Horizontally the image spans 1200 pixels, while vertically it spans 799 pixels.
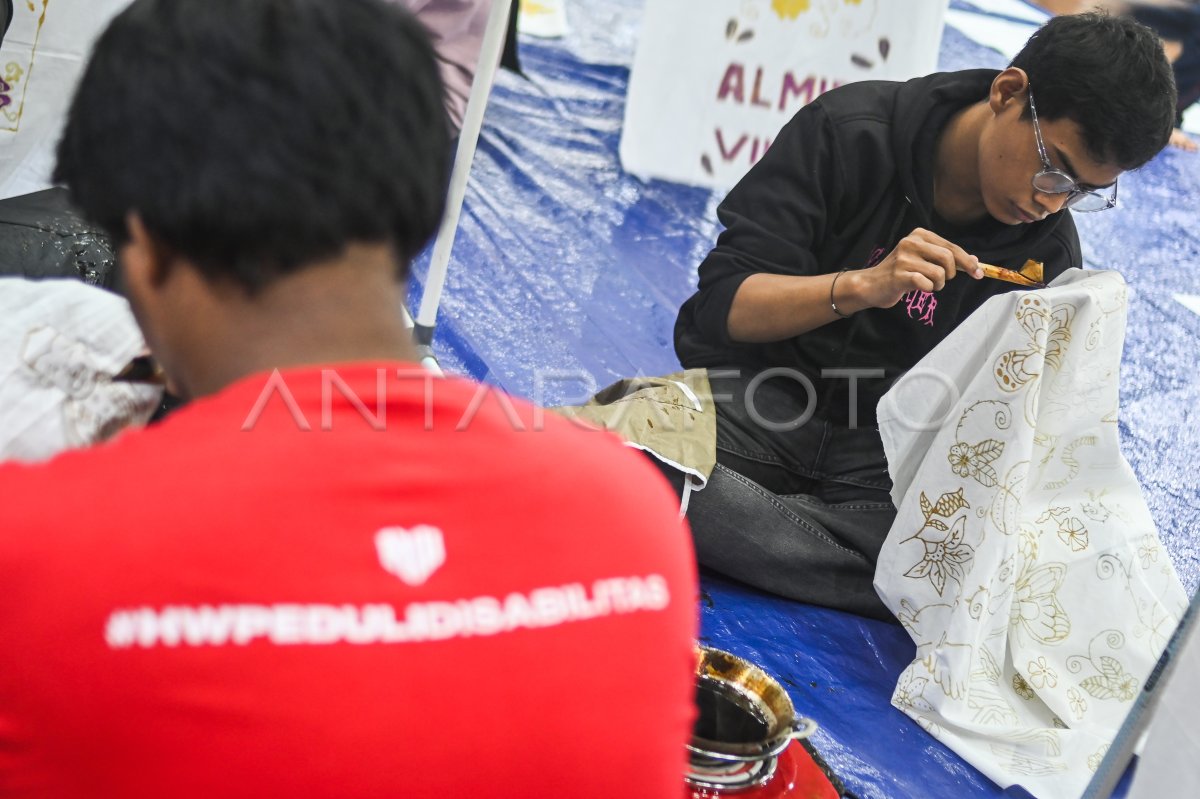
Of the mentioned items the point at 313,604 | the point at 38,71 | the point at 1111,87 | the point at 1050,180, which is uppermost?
the point at 1111,87

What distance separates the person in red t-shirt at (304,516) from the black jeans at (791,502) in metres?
0.99

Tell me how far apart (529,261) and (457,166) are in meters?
0.74

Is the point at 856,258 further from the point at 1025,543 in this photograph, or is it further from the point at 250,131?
the point at 250,131

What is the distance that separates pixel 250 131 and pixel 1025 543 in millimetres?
1294

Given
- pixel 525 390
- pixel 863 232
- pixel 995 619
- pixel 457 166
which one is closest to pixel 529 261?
pixel 525 390

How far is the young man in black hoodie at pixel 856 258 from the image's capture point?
145cm

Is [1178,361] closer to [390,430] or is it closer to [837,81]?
[837,81]

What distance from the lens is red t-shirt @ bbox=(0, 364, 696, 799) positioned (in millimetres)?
488

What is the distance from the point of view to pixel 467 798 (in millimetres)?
536

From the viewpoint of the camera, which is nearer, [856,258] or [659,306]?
[856,258]

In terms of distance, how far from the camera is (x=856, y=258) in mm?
1642

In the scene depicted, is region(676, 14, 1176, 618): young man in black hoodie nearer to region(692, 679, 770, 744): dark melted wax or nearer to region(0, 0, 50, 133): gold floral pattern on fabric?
region(692, 679, 770, 744): dark melted wax

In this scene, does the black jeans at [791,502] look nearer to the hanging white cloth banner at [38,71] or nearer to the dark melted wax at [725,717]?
the dark melted wax at [725,717]

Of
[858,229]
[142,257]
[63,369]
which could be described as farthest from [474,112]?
A: [142,257]
